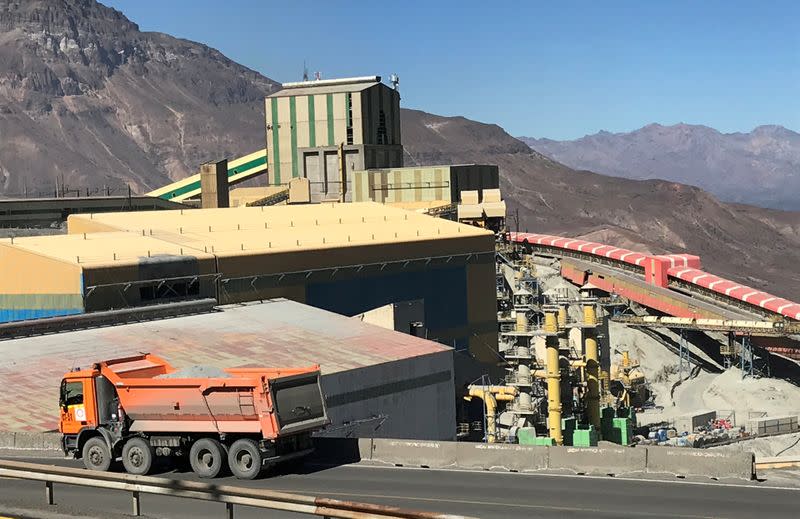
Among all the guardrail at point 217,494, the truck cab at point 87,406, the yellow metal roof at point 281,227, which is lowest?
the guardrail at point 217,494

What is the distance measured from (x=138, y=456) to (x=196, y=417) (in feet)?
5.97

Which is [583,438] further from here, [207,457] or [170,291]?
[207,457]

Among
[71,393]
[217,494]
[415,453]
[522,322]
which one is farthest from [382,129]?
[217,494]

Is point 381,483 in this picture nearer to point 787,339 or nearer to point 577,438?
point 577,438

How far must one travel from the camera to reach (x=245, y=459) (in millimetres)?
26500

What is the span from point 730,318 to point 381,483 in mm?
68899

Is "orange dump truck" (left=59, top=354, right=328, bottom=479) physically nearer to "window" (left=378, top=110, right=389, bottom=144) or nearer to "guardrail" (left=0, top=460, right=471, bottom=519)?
"guardrail" (left=0, top=460, right=471, bottom=519)

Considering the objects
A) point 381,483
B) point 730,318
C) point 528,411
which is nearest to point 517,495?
point 381,483

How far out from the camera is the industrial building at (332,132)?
4072 inches

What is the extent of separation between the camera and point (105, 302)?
51906 millimetres

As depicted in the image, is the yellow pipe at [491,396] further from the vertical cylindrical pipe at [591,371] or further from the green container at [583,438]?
the green container at [583,438]

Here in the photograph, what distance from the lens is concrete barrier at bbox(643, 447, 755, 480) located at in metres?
26.0

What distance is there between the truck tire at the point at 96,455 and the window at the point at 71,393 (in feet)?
3.37

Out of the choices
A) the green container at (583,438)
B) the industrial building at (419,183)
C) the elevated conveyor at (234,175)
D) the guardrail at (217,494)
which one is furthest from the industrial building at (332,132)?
the guardrail at (217,494)
